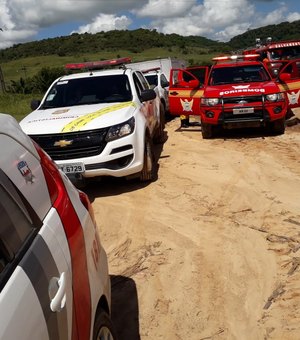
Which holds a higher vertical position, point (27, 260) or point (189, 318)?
point (27, 260)

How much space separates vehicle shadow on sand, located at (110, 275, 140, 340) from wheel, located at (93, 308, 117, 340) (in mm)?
833

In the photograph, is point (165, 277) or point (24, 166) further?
point (165, 277)

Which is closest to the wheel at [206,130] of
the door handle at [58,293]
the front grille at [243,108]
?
the front grille at [243,108]

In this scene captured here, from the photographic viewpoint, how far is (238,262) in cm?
425

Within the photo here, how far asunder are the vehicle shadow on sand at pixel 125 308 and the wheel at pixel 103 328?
0.83 meters

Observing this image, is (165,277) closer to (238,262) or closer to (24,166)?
(238,262)

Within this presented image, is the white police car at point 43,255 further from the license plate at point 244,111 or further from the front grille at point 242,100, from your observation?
the front grille at point 242,100

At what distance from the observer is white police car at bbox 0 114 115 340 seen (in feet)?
5.40

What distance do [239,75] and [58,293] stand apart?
9178 millimetres

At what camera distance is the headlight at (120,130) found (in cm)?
604

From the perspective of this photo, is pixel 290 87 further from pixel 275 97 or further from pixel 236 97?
pixel 236 97

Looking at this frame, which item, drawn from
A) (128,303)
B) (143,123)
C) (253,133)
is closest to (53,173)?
(128,303)

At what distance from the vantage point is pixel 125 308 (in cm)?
368

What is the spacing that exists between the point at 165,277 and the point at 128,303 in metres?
0.48
